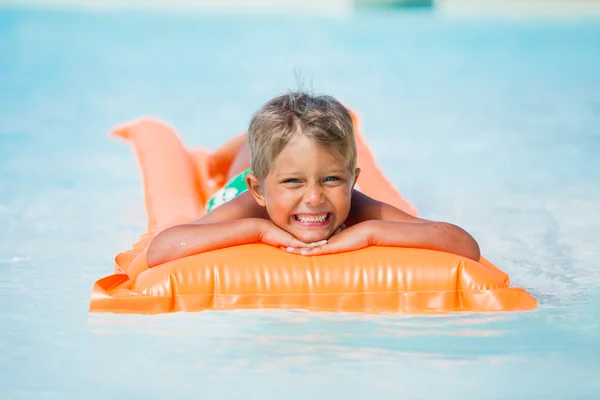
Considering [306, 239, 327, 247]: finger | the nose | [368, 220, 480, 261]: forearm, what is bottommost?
[306, 239, 327, 247]: finger

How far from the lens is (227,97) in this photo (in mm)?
9781

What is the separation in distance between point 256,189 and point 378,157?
11.3 ft

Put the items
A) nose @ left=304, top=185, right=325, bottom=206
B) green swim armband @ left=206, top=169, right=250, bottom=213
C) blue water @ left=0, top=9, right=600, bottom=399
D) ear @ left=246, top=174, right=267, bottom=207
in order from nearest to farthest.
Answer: blue water @ left=0, top=9, right=600, bottom=399 → nose @ left=304, top=185, right=325, bottom=206 → ear @ left=246, top=174, right=267, bottom=207 → green swim armband @ left=206, top=169, right=250, bottom=213

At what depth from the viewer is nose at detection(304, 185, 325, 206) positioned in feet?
10.9

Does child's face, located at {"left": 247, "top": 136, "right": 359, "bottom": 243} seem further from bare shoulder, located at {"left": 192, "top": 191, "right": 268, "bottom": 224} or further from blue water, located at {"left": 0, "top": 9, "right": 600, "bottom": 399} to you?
blue water, located at {"left": 0, "top": 9, "right": 600, "bottom": 399}

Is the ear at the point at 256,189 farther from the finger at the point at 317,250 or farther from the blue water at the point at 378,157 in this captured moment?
the blue water at the point at 378,157

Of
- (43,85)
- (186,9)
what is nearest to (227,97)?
(43,85)

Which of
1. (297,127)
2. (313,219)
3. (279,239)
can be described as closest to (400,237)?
(313,219)

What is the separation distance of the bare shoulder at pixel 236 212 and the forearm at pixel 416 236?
45 centimetres

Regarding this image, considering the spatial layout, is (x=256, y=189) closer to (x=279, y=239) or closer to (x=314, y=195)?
(x=279, y=239)

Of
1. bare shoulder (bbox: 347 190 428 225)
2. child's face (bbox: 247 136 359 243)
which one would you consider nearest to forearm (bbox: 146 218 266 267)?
child's face (bbox: 247 136 359 243)

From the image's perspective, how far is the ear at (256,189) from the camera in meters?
3.56

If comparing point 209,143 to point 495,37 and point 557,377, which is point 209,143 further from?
point 495,37

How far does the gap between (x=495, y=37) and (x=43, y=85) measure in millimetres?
6158
